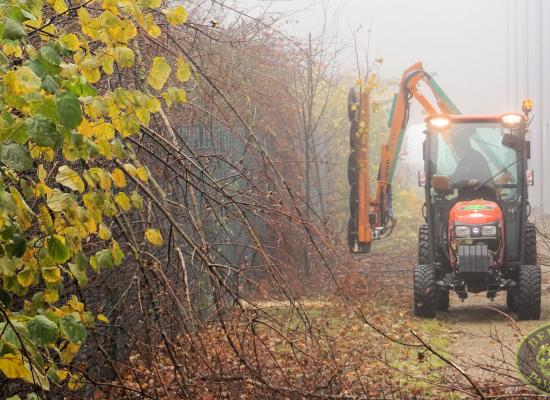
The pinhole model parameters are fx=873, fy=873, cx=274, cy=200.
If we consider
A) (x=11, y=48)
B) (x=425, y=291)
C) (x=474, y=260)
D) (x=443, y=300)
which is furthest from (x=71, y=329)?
(x=443, y=300)

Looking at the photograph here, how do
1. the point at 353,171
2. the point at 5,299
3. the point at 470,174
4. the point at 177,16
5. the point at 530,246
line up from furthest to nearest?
1. the point at 353,171
2. the point at 470,174
3. the point at 530,246
4. the point at 177,16
5. the point at 5,299

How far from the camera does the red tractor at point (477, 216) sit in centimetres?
977

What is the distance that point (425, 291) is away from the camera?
10023 millimetres

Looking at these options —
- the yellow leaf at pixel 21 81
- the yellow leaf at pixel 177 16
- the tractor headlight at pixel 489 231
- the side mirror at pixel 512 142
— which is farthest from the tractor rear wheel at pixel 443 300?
the yellow leaf at pixel 21 81

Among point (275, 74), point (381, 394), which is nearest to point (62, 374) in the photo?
point (381, 394)

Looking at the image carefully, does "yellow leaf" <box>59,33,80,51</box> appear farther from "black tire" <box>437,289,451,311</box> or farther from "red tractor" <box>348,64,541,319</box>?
"black tire" <box>437,289,451,311</box>

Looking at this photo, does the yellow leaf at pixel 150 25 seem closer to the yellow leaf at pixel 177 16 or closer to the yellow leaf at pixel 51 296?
the yellow leaf at pixel 177 16

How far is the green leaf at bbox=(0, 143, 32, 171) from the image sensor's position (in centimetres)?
274

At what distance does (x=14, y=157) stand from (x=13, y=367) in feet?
2.34

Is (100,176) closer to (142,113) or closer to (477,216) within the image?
(142,113)

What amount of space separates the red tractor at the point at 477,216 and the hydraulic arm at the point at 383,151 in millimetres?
1533

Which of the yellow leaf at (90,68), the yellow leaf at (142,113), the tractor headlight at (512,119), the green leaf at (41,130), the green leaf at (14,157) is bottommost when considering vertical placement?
the green leaf at (14,157)

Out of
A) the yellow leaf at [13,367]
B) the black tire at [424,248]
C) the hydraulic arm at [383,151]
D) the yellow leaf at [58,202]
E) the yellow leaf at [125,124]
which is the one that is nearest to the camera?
the yellow leaf at [13,367]

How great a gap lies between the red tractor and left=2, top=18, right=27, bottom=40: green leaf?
7629 millimetres
